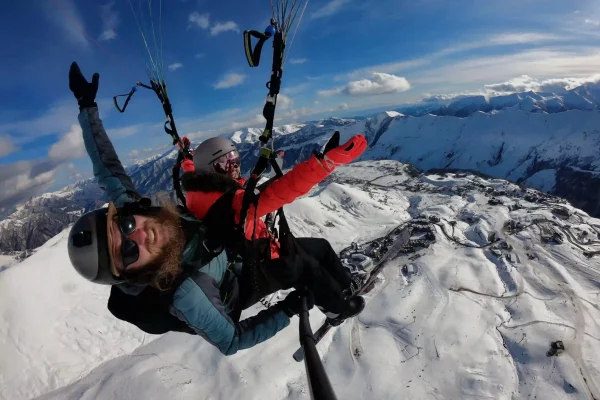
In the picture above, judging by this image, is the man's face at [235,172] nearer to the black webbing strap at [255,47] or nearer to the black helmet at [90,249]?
the black webbing strap at [255,47]

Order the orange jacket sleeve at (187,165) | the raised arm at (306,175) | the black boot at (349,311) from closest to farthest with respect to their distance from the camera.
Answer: the raised arm at (306,175), the black boot at (349,311), the orange jacket sleeve at (187,165)

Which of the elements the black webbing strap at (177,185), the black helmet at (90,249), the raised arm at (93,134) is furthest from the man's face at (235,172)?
the black helmet at (90,249)

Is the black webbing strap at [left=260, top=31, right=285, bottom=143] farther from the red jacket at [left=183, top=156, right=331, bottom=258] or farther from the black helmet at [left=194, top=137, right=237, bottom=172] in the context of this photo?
the black helmet at [left=194, top=137, right=237, bottom=172]

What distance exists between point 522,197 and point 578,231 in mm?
28342

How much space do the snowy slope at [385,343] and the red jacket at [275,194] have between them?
11.2 m

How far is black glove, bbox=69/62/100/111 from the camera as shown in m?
4.73

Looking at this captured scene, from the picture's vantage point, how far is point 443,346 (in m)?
19.0

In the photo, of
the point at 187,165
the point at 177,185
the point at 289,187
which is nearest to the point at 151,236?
the point at 289,187

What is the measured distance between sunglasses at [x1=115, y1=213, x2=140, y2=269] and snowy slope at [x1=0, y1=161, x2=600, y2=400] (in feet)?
38.4


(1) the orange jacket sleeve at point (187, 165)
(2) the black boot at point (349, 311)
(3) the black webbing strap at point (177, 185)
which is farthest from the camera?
(1) the orange jacket sleeve at point (187, 165)

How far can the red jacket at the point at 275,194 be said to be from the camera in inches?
146

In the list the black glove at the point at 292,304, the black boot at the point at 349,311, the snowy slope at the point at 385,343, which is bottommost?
the snowy slope at the point at 385,343

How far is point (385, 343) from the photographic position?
18875 millimetres

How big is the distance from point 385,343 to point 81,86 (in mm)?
19257
